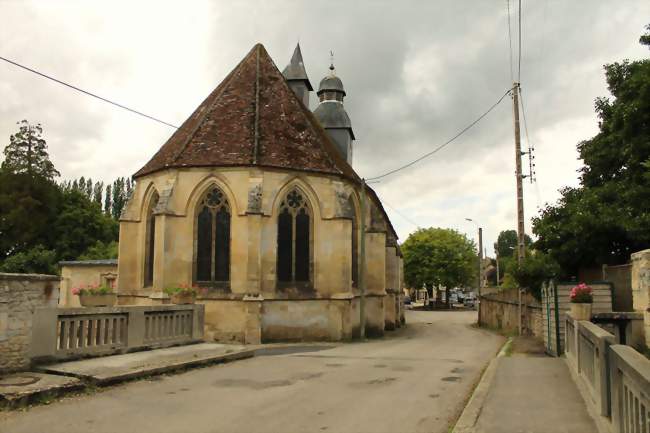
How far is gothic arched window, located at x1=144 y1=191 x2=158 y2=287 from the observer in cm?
2247

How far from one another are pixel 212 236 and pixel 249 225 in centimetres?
182

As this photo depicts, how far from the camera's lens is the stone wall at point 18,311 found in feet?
27.2

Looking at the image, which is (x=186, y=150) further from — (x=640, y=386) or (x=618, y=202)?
(x=640, y=386)

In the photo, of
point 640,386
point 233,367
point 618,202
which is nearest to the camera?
point 640,386

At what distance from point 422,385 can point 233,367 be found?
4170 mm

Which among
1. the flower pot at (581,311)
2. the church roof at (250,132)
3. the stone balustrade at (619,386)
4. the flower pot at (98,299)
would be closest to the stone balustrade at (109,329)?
the flower pot at (98,299)

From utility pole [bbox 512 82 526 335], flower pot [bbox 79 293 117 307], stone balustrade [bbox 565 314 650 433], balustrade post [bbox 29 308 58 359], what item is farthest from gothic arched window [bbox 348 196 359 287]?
stone balustrade [bbox 565 314 650 433]

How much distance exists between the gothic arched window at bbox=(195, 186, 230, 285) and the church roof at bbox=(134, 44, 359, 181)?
1444 mm

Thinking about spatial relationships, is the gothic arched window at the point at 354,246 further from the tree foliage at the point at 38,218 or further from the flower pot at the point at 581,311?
the tree foliage at the point at 38,218

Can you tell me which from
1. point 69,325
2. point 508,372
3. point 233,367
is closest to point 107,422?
point 69,325

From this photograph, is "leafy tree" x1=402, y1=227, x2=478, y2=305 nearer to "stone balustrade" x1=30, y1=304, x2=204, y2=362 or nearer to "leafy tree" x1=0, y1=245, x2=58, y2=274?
"leafy tree" x1=0, y1=245, x2=58, y2=274

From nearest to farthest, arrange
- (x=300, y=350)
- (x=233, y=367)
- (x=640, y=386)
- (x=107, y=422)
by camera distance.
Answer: (x=640, y=386), (x=107, y=422), (x=233, y=367), (x=300, y=350)

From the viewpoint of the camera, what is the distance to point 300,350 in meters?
17.3

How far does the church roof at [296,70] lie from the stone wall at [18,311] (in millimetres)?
24379
